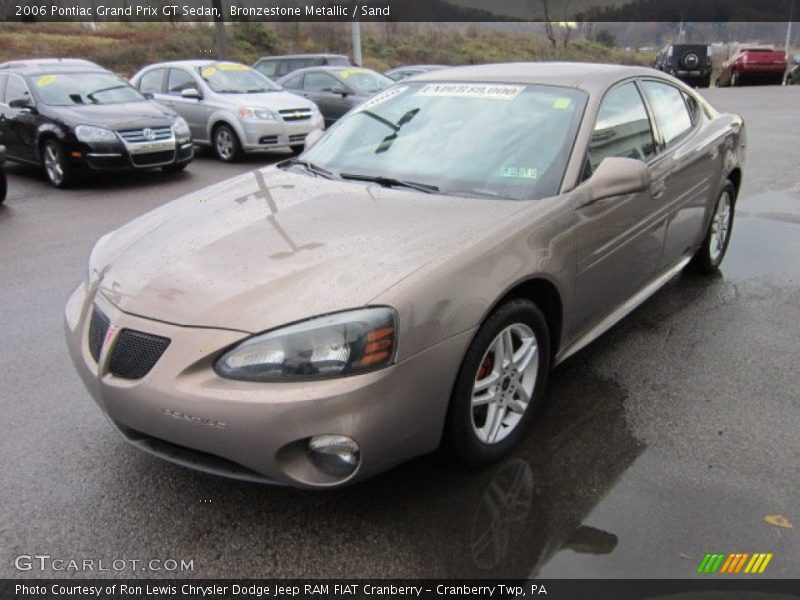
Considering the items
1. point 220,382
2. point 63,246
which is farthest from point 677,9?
point 220,382

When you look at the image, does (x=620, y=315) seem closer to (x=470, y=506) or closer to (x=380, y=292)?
(x=470, y=506)

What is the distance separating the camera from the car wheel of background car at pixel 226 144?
10.9 meters

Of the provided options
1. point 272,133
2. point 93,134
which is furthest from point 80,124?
point 272,133

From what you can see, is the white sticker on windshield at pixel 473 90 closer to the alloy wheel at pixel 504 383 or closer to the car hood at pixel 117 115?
the alloy wheel at pixel 504 383

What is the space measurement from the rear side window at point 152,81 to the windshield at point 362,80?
3.31 m

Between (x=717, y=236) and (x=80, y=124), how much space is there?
24.7ft

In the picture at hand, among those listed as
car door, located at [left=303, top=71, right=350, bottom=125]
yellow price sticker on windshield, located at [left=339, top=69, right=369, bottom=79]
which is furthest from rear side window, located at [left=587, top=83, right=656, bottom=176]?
yellow price sticker on windshield, located at [left=339, top=69, right=369, bottom=79]

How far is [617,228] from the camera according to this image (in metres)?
3.46

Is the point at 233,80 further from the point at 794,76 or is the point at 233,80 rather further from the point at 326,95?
the point at 794,76

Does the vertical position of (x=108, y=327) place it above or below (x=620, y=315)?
above

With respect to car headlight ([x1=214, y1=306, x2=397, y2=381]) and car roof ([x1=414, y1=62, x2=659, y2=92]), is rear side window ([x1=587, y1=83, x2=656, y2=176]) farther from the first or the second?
car headlight ([x1=214, y1=306, x2=397, y2=381])

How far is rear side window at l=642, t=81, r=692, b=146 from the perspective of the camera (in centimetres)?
416

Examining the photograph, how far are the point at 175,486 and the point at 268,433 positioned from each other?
2.58 feet

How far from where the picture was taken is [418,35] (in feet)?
157
